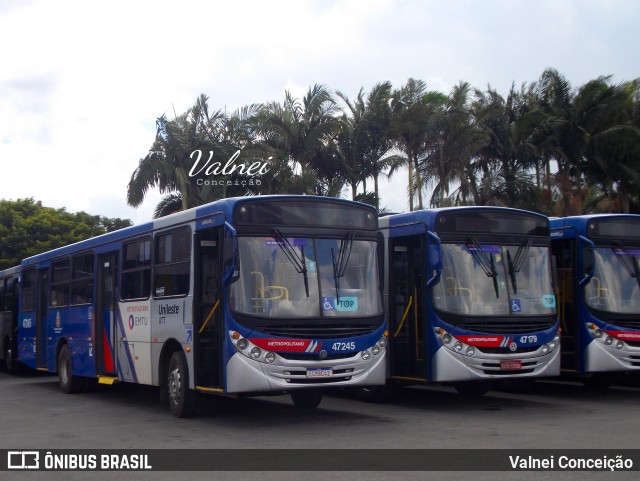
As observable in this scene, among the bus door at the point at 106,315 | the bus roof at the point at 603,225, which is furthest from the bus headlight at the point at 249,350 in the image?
the bus roof at the point at 603,225

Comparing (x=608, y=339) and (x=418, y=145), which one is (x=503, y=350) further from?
(x=418, y=145)

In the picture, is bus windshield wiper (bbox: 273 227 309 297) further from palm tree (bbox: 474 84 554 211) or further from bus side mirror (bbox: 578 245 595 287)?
palm tree (bbox: 474 84 554 211)

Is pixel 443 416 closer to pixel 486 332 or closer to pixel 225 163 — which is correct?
pixel 486 332

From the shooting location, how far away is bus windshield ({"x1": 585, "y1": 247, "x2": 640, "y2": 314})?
48.9ft

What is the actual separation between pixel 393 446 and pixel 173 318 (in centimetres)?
453

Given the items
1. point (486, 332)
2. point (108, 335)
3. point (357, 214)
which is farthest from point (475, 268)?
point (108, 335)

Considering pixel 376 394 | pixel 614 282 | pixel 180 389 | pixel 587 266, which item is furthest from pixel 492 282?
pixel 180 389

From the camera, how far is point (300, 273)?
11.8 metres

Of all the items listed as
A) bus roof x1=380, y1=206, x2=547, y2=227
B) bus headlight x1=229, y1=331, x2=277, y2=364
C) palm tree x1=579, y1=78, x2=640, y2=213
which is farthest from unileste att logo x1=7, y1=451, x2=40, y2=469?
palm tree x1=579, y1=78, x2=640, y2=213

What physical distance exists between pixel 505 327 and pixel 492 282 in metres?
0.71

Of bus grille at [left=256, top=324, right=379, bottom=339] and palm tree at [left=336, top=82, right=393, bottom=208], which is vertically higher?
palm tree at [left=336, top=82, right=393, bottom=208]

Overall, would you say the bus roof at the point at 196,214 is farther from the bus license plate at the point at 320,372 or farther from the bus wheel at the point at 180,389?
the bus license plate at the point at 320,372

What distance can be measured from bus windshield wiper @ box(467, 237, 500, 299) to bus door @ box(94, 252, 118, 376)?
250 inches

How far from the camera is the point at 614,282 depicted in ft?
49.3
